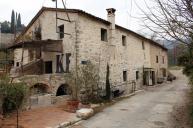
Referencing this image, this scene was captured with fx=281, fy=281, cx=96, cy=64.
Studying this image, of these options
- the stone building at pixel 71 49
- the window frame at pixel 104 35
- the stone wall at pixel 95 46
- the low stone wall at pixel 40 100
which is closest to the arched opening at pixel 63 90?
the stone building at pixel 71 49

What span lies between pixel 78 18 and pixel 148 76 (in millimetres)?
15937

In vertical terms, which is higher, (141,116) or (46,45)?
(46,45)

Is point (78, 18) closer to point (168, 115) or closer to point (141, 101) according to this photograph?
point (141, 101)

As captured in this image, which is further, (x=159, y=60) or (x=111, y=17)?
(x=159, y=60)

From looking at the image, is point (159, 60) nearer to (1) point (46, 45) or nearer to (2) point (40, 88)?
(1) point (46, 45)

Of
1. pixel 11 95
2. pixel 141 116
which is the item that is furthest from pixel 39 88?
pixel 141 116

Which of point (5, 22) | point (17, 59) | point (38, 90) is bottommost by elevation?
point (38, 90)

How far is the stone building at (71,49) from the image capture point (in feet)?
65.7

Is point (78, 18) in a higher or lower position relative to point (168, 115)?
higher

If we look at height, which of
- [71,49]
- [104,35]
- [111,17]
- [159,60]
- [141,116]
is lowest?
[141,116]

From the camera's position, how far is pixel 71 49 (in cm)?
2038

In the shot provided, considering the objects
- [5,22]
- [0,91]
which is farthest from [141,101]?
[5,22]

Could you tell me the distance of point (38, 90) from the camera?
18.7 meters

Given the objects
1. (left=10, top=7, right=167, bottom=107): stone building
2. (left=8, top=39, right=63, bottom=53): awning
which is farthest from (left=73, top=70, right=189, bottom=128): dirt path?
(left=8, top=39, right=63, bottom=53): awning
